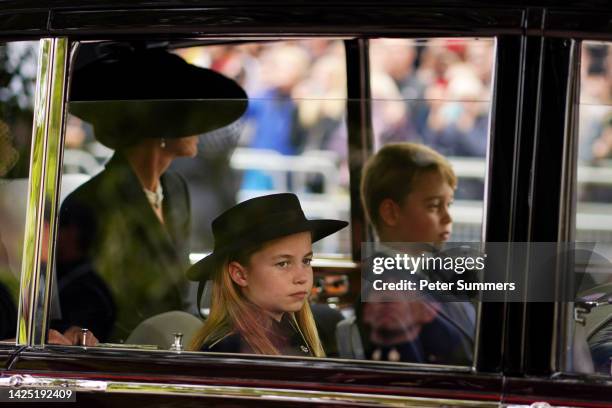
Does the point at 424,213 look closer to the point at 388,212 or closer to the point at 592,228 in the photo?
the point at 388,212

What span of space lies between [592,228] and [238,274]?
0.84m

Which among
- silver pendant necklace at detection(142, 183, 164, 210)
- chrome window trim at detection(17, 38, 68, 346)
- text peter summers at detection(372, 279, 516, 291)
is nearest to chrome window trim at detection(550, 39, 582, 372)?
text peter summers at detection(372, 279, 516, 291)

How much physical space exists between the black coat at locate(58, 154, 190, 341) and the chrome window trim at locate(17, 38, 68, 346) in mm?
90

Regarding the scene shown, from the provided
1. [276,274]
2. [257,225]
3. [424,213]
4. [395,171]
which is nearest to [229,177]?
[257,225]

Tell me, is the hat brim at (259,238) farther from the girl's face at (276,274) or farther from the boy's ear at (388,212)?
the boy's ear at (388,212)

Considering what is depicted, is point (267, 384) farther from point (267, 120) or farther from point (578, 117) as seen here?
point (578, 117)

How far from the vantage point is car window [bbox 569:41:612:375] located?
215cm

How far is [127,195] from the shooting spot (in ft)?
9.67

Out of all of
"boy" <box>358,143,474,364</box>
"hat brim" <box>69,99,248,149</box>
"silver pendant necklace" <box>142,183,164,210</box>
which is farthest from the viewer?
"silver pendant necklace" <box>142,183,164,210</box>

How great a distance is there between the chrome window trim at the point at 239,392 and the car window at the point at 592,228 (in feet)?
0.84

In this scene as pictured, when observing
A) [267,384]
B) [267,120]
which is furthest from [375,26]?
[267,384]

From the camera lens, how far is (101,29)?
2.33 m

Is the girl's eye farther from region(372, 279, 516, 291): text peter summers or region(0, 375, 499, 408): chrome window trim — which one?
region(0, 375, 499, 408): chrome window trim

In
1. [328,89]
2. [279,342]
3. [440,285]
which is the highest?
[328,89]
